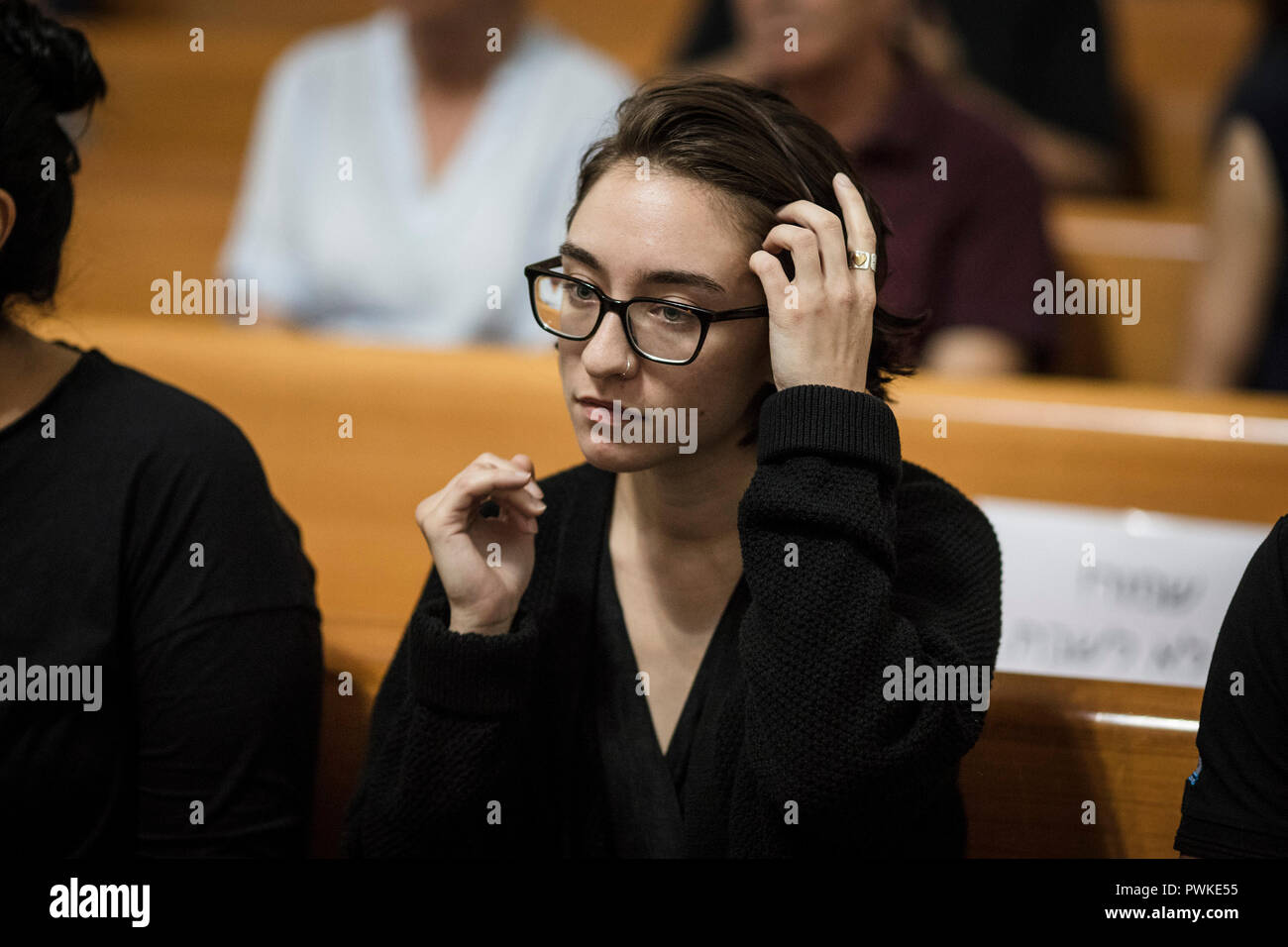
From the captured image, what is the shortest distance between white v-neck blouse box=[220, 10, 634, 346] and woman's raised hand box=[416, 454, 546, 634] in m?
0.97

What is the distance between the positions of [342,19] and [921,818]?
8.98ft

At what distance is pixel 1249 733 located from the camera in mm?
853

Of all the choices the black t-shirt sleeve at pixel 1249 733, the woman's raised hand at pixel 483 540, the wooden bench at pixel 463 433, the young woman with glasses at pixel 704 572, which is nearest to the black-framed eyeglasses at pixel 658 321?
the young woman with glasses at pixel 704 572

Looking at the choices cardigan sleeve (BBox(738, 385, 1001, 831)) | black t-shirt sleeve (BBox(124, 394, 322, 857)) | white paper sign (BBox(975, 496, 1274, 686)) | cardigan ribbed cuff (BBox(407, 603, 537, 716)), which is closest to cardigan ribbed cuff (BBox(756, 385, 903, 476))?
cardigan sleeve (BBox(738, 385, 1001, 831))

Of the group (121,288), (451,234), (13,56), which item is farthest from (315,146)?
(13,56)

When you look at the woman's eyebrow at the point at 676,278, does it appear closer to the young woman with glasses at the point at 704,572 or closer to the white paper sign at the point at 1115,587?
the young woman with glasses at the point at 704,572

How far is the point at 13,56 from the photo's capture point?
99cm

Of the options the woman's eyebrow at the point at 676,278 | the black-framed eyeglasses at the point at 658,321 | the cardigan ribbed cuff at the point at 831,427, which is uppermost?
the woman's eyebrow at the point at 676,278

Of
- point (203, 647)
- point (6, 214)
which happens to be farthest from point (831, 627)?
point (6, 214)

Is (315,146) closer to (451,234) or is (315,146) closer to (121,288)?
(451,234)

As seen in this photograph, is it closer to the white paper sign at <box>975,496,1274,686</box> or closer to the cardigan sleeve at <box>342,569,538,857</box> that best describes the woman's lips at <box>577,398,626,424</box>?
the cardigan sleeve at <box>342,569,538,857</box>

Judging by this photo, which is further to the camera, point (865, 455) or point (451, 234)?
point (451, 234)

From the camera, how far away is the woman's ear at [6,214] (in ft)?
3.22

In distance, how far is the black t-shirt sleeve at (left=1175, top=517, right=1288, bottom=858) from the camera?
84 centimetres
